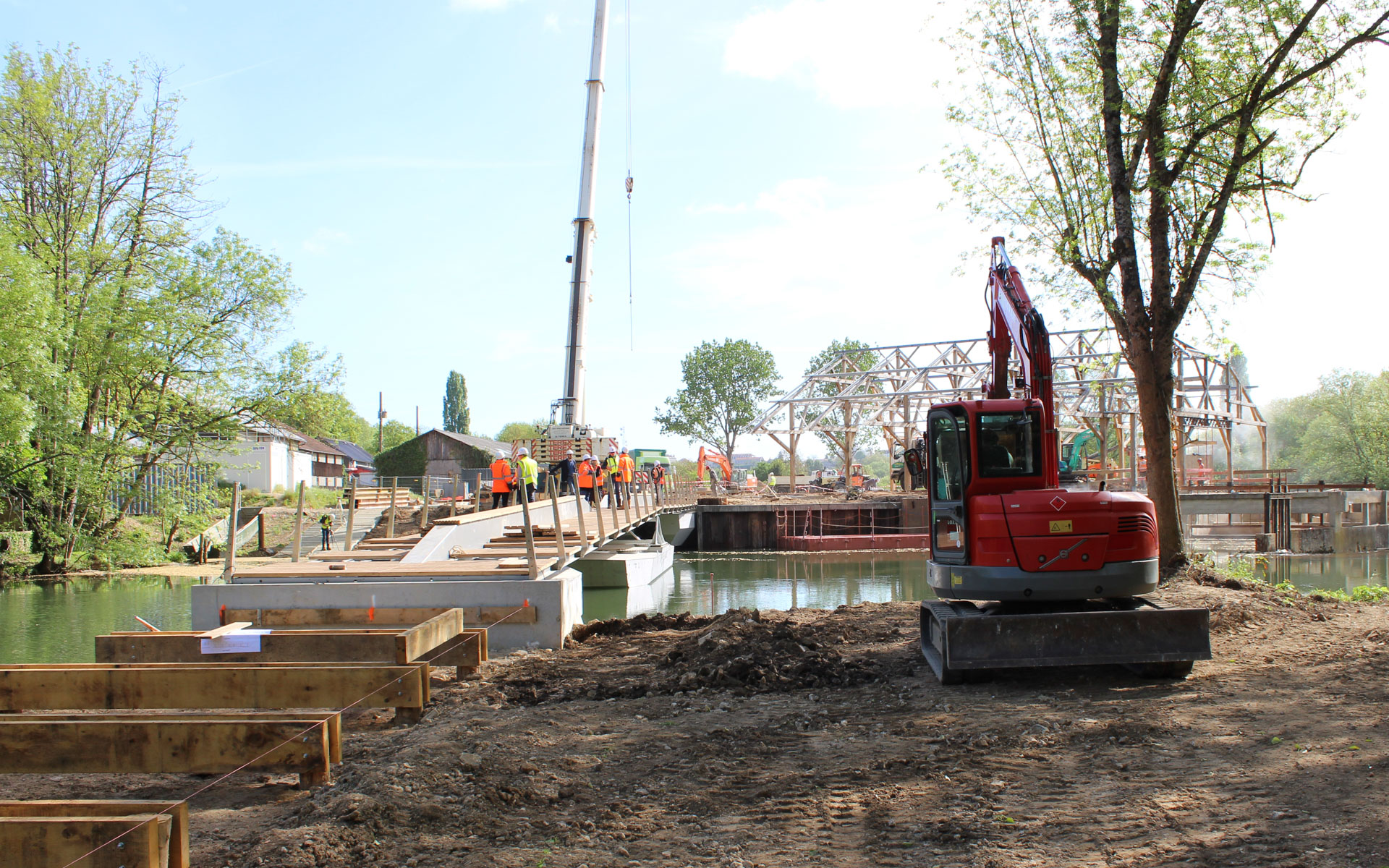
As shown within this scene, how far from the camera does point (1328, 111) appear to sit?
1244 cm

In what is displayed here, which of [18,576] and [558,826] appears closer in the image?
[558,826]

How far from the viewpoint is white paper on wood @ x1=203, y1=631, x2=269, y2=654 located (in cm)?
756

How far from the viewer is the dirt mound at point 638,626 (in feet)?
37.0

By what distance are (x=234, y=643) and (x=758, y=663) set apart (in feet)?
15.6

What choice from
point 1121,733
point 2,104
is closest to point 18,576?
point 2,104

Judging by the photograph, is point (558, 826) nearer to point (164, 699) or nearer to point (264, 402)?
point (164, 699)

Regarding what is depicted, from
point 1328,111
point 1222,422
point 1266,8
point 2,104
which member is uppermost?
point 2,104

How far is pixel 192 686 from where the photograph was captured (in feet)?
20.4

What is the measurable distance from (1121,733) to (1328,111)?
11.2 metres

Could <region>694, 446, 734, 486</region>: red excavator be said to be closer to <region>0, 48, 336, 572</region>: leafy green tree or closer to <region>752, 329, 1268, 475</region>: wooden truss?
<region>752, 329, 1268, 475</region>: wooden truss

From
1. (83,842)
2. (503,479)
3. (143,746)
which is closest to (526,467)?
(503,479)

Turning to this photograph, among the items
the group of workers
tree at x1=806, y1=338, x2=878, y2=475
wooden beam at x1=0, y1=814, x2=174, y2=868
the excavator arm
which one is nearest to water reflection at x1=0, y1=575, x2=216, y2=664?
the group of workers

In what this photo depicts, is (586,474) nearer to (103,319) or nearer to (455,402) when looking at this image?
(103,319)

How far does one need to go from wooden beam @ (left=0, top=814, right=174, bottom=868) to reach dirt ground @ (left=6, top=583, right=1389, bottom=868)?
0.86 metres
